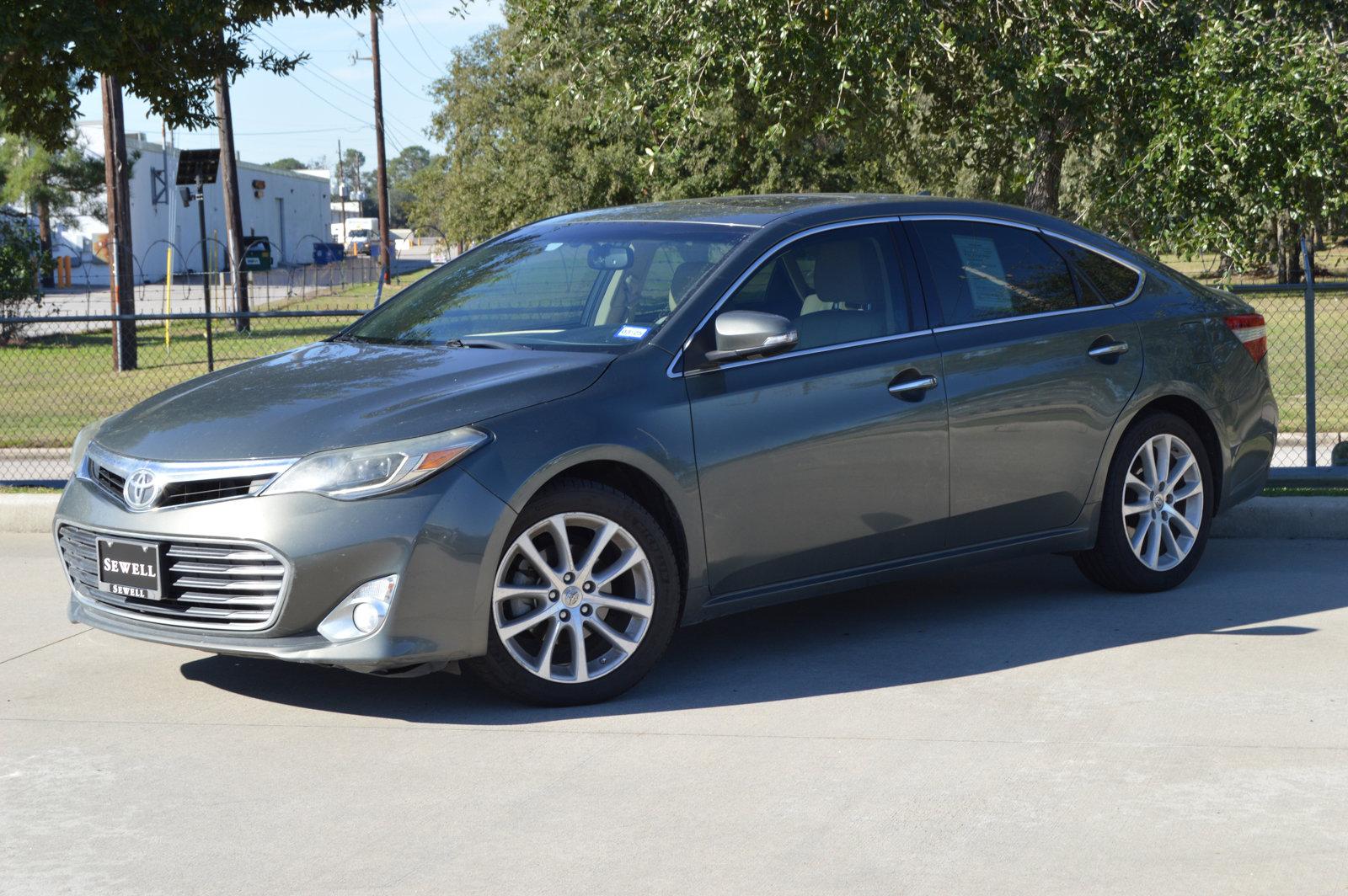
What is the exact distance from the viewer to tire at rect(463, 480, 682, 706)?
5.24 metres

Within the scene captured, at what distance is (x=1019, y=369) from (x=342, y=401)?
2713mm

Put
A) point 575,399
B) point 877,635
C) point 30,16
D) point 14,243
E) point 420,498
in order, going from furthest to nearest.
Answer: point 14,243, point 30,16, point 877,635, point 575,399, point 420,498

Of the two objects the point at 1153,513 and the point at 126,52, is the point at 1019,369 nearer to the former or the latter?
the point at 1153,513

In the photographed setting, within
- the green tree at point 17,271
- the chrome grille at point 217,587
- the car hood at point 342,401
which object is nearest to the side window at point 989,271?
the car hood at point 342,401

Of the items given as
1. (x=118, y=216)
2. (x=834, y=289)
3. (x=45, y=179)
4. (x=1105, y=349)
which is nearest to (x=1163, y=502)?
(x=1105, y=349)

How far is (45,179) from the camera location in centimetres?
5016

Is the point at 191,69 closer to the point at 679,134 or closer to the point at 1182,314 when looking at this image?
the point at 679,134

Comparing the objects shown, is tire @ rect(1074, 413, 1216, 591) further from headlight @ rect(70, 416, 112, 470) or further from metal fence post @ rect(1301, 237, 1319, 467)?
headlight @ rect(70, 416, 112, 470)

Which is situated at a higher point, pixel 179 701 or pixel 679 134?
pixel 679 134

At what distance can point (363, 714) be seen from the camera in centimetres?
543

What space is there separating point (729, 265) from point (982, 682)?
175 centimetres

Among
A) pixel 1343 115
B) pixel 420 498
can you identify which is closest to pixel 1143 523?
pixel 420 498

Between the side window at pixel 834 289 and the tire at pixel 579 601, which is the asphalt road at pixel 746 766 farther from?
the side window at pixel 834 289

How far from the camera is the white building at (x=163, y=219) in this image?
61375mm
